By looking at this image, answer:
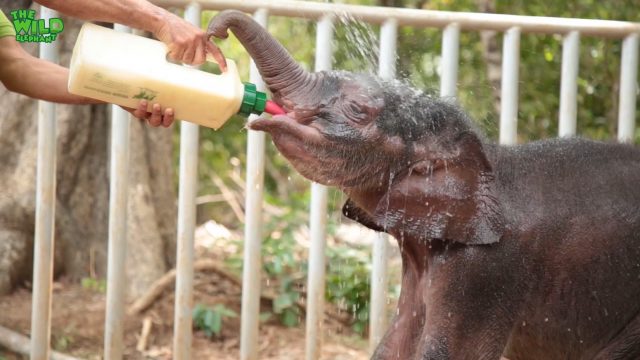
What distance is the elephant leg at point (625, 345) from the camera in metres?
3.49

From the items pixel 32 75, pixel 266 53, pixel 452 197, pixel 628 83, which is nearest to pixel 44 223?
pixel 32 75

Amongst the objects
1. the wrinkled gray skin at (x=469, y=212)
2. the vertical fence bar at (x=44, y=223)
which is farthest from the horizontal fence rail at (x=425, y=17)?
the wrinkled gray skin at (x=469, y=212)

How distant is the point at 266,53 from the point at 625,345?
1.60 metres

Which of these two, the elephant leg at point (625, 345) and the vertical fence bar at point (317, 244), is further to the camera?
the vertical fence bar at point (317, 244)

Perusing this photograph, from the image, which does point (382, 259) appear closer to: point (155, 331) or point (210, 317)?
point (210, 317)

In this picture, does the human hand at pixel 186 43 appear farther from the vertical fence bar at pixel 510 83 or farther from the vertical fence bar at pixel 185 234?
the vertical fence bar at pixel 510 83

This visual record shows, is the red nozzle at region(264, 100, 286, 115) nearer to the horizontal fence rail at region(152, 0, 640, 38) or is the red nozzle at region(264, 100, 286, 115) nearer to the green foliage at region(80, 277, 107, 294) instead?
the horizontal fence rail at region(152, 0, 640, 38)

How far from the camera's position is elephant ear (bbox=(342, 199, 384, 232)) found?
11.9 ft

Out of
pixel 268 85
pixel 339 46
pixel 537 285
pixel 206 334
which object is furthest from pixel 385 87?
pixel 206 334

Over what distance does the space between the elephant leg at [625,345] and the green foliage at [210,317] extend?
7.92 ft

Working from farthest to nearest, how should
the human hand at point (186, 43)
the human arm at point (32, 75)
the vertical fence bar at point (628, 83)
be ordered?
1. the vertical fence bar at point (628, 83)
2. the human arm at point (32, 75)
3. the human hand at point (186, 43)

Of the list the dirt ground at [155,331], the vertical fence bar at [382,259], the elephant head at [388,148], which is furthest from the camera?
the dirt ground at [155,331]

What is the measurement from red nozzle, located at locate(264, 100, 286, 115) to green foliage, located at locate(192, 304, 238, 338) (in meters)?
2.27

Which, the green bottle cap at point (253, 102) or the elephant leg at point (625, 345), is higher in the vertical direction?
the green bottle cap at point (253, 102)
